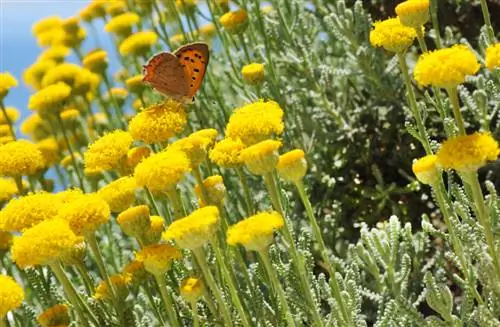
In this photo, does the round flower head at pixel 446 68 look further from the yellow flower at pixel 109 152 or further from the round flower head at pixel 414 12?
the yellow flower at pixel 109 152

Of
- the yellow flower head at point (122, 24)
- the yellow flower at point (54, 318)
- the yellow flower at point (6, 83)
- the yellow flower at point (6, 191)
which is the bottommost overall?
the yellow flower at point (54, 318)

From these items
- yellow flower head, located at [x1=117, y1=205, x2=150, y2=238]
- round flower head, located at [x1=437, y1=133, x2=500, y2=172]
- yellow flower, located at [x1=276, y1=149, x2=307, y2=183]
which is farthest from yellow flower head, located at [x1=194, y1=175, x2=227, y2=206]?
round flower head, located at [x1=437, y1=133, x2=500, y2=172]

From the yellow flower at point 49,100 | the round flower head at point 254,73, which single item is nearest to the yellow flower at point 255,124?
the round flower head at point 254,73

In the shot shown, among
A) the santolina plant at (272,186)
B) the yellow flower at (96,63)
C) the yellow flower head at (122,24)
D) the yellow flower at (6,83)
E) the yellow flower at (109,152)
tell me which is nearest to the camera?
the santolina plant at (272,186)

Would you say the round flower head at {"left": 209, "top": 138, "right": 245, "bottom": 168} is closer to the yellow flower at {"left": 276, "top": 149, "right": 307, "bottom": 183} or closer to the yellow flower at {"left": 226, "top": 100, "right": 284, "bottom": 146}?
the yellow flower at {"left": 226, "top": 100, "right": 284, "bottom": 146}

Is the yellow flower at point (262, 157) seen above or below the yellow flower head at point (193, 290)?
above

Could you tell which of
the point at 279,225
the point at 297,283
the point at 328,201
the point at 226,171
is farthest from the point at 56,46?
the point at 279,225

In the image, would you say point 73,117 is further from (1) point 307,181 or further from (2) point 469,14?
(2) point 469,14

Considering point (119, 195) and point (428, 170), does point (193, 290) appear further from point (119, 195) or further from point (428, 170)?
point (428, 170)
